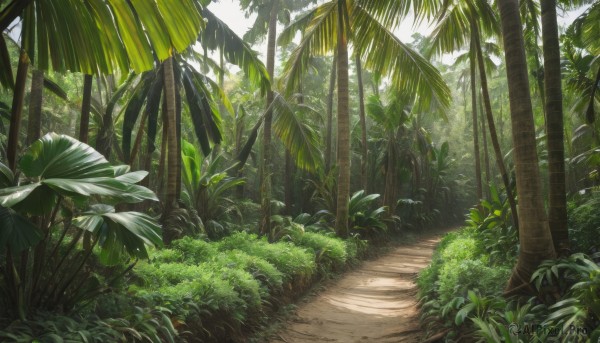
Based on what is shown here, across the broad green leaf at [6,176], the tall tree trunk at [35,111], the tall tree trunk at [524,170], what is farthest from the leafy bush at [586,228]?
the tall tree trunk at [35,111]

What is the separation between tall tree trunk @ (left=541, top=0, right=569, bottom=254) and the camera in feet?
14.1

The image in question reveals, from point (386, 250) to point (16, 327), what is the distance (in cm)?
1107

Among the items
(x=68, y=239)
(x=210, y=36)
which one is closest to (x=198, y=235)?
(x=68, y=239)

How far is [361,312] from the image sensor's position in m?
5.93

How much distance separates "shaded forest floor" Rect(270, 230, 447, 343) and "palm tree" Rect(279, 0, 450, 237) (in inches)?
81.9

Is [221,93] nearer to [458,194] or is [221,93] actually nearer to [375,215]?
[375,215]

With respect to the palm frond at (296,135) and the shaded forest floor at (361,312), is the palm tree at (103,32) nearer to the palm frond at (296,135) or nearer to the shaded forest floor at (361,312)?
the shaded forest floor at (361,312)

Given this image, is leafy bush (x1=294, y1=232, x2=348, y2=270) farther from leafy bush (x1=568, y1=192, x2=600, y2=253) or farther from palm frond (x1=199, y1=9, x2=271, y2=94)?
leafy bush (x1=568, y1=192, x2=600, y2=253)

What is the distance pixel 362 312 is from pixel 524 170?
9.83ft

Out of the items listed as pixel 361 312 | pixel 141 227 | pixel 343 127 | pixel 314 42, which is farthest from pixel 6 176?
pixel 343 127

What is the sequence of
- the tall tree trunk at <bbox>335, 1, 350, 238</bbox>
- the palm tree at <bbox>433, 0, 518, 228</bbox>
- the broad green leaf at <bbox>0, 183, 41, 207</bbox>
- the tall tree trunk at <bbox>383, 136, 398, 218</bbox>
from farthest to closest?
1. the tall tree trunk at <bbox>383, 136, 398, 218</bbox>
2. the tall tree trunk at <bbox>335, 1, 350, 238</bbox>
3. the palm tree at <bbox>433, 0, 518, 228</bbox>
4. the broad green leaf at <bbox>0, 183, 41, 207</bbox>

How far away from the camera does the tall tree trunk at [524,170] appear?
3994mm

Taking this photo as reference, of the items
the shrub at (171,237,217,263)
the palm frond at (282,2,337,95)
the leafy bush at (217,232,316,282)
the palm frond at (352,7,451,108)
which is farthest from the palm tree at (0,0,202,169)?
the palm frond at (282,2,337,95)

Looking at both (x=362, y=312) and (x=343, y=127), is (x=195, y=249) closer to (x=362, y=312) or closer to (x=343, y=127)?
(x=362, y=312)
